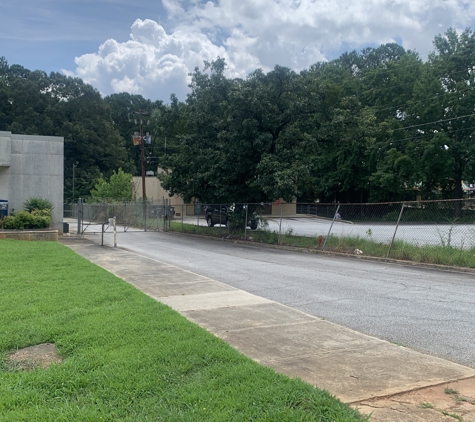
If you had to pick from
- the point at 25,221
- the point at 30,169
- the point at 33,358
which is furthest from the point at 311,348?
the point at 30,169

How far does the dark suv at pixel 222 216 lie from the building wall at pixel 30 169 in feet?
30.0

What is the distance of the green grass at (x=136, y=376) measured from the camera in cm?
385

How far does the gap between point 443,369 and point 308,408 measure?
2097 mm

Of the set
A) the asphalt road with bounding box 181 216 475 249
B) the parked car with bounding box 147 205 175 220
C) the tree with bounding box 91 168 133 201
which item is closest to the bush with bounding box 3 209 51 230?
the asphalt road with bounding box 181 216 475 249

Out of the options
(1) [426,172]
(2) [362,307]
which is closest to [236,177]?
(2) [362,307]

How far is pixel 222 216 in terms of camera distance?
29.0 meters

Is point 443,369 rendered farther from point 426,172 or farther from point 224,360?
point 426,172

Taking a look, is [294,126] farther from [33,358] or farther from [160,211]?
[33,358]

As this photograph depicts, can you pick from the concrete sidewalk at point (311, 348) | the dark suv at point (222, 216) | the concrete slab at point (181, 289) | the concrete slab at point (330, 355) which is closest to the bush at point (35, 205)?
the dark suv at point (222, 216)

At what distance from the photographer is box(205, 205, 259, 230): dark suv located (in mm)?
25672

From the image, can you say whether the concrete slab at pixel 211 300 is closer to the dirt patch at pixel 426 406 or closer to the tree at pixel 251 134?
the dirt patch at pixel 426 406

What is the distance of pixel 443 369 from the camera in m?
5.21

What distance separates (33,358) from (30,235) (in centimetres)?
1691

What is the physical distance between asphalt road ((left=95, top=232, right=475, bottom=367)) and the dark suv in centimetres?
791
